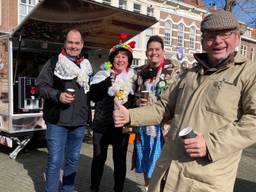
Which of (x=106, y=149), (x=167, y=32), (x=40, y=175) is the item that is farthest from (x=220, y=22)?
(x=167, y=32)

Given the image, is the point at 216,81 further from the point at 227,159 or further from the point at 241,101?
the point at 227,159

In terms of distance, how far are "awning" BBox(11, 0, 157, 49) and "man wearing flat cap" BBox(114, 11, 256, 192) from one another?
3.92 metres

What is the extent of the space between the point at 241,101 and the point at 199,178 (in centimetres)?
48

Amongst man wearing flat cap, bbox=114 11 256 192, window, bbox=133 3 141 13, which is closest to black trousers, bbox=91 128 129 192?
man wearing flat cap, bbox=114 11 256 192

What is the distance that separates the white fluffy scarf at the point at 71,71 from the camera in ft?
12.7

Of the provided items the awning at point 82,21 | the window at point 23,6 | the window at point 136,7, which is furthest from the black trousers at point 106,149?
the window at point 136,7

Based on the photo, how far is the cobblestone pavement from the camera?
497 cm

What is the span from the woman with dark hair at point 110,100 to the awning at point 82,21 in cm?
186

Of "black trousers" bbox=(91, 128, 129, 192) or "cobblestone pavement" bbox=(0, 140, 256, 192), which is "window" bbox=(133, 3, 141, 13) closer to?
"cobblestone pavement" bbox=(0, 140, 256, 192)

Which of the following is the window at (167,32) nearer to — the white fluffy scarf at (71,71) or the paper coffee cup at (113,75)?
the paper coffee cup at (113,75)

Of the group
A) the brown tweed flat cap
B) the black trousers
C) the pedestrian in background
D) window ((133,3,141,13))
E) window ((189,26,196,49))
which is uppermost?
window ((133,3,141,13))

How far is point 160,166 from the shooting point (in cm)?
219

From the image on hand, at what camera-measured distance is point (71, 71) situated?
3883 mm

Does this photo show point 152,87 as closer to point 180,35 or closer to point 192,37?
point 180,35
